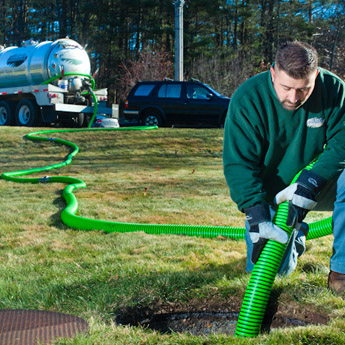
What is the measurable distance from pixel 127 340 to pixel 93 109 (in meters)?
12.9

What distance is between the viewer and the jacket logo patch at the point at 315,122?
2.66m

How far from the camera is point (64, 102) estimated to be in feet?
45.7

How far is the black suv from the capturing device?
43.8 ft

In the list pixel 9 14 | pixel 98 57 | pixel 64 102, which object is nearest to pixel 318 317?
pixel 64 102

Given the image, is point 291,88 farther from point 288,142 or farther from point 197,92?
point 197,92

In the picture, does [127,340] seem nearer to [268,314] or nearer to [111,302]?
[111,302]

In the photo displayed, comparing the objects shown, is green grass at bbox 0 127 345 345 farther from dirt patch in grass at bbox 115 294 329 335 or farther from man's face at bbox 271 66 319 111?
man's face at bbox 271 66 319 111

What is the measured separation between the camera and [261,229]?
2.39 meters

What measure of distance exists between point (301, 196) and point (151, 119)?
11491mm

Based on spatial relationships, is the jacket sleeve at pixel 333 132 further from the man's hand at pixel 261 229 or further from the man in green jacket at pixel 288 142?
the man's hand at pixel 261 229

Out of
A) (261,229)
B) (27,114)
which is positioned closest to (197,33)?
(27,114)

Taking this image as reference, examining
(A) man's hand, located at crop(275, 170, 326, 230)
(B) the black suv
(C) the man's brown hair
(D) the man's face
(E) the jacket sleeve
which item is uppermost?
(C) the man's brown hair

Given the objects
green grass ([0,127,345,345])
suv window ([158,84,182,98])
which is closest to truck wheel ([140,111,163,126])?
suv window ([158,84,182,98])

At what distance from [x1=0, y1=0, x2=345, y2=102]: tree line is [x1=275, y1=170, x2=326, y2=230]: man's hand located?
2600cm
